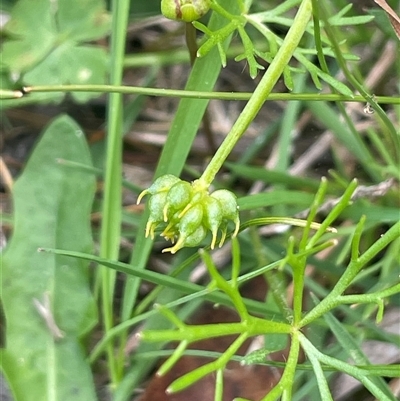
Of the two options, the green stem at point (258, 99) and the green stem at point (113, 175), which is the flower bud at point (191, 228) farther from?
the green stem at point (113, 175)

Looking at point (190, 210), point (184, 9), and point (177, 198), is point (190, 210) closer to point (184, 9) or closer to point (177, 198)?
point (177, 198)

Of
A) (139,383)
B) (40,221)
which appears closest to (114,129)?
(40,221)

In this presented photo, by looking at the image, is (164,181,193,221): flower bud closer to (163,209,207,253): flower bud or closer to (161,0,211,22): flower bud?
(163,209,207,253): flower bud

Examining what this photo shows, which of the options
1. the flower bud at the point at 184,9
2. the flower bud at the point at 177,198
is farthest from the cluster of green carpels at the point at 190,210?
the flower bud at the point at 184,9

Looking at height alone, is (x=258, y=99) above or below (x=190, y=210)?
above

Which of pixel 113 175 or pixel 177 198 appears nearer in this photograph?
pixel 177 198

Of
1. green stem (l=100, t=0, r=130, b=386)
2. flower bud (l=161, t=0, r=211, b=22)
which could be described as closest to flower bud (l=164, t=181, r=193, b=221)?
flower bud (l=161, t=0, r=211, b=22)

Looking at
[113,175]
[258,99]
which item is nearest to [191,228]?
[258,99]
